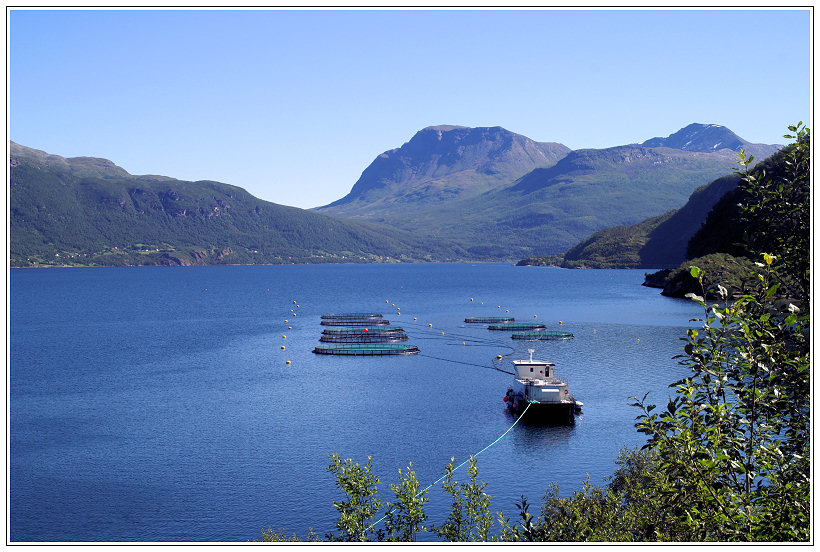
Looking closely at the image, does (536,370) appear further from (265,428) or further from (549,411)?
(265,428)

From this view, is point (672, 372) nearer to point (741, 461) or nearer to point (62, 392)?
point (62, 392)

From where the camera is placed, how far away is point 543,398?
9031 cm

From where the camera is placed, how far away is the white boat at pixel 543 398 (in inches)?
3469

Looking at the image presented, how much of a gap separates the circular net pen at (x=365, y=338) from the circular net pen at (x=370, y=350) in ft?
36.5

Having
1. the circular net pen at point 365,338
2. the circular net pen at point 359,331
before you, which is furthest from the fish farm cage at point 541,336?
the circular net pen at point 359,331

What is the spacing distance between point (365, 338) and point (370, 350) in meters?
18.3

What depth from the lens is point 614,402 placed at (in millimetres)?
95500

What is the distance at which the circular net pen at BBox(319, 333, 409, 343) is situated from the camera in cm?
15988

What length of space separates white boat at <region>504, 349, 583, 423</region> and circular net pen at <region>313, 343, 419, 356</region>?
46901 millimetres

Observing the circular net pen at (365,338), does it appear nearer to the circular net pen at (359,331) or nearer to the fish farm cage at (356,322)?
the circular net pen at (359,331)

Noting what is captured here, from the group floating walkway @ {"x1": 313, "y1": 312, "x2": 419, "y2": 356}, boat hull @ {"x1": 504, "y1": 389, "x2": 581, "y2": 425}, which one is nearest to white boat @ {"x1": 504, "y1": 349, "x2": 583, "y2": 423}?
boat hull @ {"x1": 504, "y1": 389, "x2": 581, "y2": 425}

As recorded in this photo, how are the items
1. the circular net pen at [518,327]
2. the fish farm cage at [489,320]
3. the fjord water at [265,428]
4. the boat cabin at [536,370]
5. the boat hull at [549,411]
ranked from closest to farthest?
1. the fjord water at [265,428]
2. the boat hull at [549,411]
3. the boat cabin at [536,370]
4. the circular net pen at [518,327]
5. the fish farm cage at [489,320]

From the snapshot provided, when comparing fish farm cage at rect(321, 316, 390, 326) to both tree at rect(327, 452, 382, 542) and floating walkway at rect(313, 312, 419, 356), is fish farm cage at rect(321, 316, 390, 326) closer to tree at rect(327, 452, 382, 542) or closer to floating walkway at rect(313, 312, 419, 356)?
floating walkway at rect(313, 312, 419, 356)
